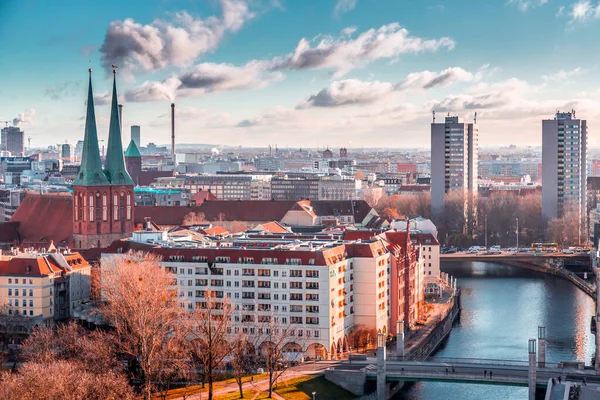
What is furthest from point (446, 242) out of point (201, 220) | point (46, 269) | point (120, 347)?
point (120, 347)

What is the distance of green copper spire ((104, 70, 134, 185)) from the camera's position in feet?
172

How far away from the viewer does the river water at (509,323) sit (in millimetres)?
35375

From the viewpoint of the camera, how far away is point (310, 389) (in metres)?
33.2

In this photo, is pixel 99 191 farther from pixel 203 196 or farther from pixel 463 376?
pixel 203 196

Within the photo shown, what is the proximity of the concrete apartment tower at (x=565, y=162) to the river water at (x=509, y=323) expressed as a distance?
15.1 metres

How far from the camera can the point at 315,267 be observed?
37.3 meters

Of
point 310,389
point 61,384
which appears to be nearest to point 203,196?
point 310,389

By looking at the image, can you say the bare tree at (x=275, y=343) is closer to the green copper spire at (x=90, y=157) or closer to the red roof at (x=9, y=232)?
the green copper spire at (x=90, y=157)

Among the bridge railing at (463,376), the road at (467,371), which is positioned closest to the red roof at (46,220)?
the road at (467,371)

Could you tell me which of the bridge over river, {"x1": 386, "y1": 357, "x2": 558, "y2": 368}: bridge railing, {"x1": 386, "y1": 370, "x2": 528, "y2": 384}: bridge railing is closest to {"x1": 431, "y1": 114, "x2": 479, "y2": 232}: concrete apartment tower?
the bridge over river

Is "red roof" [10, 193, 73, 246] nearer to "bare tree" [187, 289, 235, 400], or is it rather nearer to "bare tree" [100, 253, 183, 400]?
"bare tree" [100, 253, 183, 400]

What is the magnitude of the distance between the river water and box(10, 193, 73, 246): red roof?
62.0ft

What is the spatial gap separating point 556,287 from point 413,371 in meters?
25.7

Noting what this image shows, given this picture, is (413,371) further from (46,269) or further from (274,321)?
(46,269)
